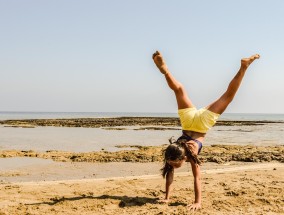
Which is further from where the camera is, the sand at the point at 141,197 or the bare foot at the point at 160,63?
the bare foot at the point at 160,63

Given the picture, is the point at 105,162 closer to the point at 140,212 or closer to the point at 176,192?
the point at 176,192

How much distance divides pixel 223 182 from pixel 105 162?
590 cm

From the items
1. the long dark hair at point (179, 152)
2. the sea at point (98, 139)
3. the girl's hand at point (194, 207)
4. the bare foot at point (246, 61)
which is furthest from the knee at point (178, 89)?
the sea at point (98, 139)

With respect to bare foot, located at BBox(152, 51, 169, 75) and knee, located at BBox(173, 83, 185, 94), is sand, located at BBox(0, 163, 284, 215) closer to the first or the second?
knee, located at BBox(173, 83, 185, 94)

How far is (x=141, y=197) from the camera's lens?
640cm

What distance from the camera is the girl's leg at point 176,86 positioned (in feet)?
19.0

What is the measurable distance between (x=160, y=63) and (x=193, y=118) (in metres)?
1.11

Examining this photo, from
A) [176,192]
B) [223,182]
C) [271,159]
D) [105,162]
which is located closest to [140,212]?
[176,192]

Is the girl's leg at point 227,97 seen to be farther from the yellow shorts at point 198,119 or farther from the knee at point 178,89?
the knee at point 178,89

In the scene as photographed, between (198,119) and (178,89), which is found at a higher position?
(178,89)

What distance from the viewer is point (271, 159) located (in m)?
13.1

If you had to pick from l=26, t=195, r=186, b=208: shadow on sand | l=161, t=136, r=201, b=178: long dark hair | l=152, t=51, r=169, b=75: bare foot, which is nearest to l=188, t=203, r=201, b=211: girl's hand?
l=26, t=195, r=186, b=208: shadow on sand

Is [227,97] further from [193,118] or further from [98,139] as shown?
[98,139]

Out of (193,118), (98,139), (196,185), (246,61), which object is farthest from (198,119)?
(98,139)
